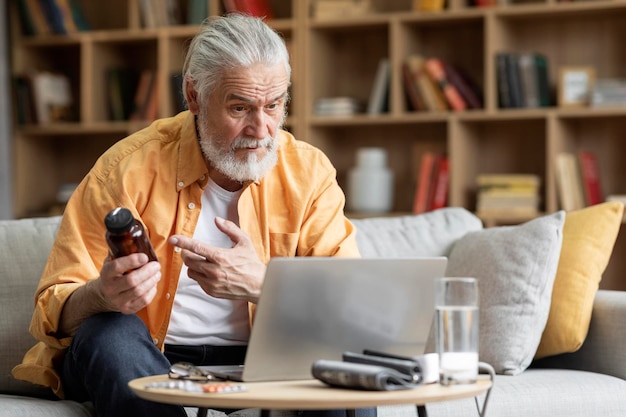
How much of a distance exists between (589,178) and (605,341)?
4.93ft

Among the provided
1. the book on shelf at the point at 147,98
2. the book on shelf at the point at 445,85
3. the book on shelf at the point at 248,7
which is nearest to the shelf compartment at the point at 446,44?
the book on shelf at the point at 445,85

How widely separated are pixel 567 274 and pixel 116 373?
1.23 meters

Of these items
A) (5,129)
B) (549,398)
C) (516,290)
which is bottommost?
(549,398)

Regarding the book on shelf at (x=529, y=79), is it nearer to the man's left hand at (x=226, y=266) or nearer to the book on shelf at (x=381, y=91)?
the book on shelf at (x=381, y=91)

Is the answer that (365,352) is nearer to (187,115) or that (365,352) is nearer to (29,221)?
(187,115)

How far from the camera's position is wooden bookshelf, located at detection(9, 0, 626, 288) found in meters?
3.84

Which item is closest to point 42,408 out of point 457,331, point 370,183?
point 457,331

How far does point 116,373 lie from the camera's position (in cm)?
160

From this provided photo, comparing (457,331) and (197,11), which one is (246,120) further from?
(197,11)

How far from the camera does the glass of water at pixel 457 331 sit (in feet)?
4.64

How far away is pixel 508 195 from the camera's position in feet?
12.5

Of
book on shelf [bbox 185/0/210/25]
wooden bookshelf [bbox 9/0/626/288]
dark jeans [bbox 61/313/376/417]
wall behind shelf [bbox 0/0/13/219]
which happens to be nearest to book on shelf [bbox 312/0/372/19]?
wooden bookshelf [bbox 9/0/626/288]

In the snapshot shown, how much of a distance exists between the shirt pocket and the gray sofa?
381mm

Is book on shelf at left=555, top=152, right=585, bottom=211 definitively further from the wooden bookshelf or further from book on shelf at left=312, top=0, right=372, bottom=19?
book on shelf at left=312, top=0, right=372, bottom=19
